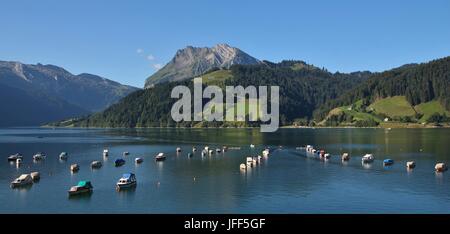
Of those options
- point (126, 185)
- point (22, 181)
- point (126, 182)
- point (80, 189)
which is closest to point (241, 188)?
point (126, 185)

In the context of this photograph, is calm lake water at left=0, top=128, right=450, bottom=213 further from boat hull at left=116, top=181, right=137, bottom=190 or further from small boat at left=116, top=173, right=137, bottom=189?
small boat at left=116, top=173, right=137, bottom=189

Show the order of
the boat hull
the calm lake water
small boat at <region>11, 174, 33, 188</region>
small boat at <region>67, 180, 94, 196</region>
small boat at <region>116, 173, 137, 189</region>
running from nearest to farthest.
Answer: the calm lake water < small boat at <region>67, 180, 94, 196</region> < the boat hull < small boat at <region>116, 173, 137, 189</region> < small boat at <region>11, 174, 33, 188</region>

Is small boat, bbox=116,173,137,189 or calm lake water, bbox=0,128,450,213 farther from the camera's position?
small boat, bbox=116,173,137,189

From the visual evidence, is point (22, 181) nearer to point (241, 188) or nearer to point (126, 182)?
point (126, 182)

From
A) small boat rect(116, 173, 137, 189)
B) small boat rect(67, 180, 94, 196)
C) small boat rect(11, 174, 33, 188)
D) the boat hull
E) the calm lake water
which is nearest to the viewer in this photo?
the calm lake water

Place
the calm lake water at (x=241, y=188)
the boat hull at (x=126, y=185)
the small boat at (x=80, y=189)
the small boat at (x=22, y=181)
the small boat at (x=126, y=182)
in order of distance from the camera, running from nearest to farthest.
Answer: the calm lake water at (x=241, y=188), the small boat at (x=80, y=189), the boat hull at (x=126, y=185), the small boat at (x=126, y=182), the small boat at (x=22, y=181)

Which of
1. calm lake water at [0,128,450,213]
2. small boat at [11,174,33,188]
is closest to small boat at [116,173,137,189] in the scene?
calm lake water at [0,128,450,213]

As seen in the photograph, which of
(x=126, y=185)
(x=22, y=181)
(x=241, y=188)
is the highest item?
(x=22, y=181)

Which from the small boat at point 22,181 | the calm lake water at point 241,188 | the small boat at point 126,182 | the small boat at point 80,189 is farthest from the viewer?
the small boat at point 22,181

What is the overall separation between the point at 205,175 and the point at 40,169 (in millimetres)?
56731

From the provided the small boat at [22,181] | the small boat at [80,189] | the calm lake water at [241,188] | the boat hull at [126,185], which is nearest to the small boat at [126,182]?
the boat hull at [126,185]

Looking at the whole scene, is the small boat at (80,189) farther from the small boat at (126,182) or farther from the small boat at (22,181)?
the small boat at (22,181)
